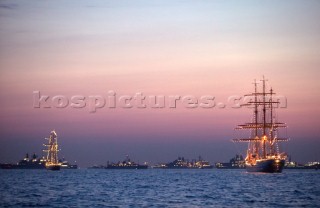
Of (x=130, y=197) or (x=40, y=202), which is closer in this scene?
(x=40, y=202)

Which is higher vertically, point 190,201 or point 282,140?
point 282,140

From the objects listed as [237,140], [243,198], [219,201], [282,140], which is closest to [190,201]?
[219,201]

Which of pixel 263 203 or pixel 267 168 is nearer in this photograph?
pixel 263 203

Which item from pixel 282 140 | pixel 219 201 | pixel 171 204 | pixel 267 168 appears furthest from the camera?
pixel 282 140

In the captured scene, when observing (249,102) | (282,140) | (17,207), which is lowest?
(17,207)

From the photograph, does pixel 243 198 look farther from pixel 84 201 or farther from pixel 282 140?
pixel 282 140

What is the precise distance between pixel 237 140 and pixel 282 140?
1658cm

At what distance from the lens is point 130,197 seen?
54.5m

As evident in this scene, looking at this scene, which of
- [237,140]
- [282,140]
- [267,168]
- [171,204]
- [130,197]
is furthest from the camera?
[237,140]

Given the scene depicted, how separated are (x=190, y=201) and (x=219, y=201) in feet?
9.07

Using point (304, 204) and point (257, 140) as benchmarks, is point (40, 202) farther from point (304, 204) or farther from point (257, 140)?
point (257, 140)

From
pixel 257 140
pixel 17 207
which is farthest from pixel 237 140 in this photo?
pixel 17 207

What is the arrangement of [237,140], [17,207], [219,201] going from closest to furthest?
[17,207] → [219,201] → [237,140]

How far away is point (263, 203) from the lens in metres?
47.1
